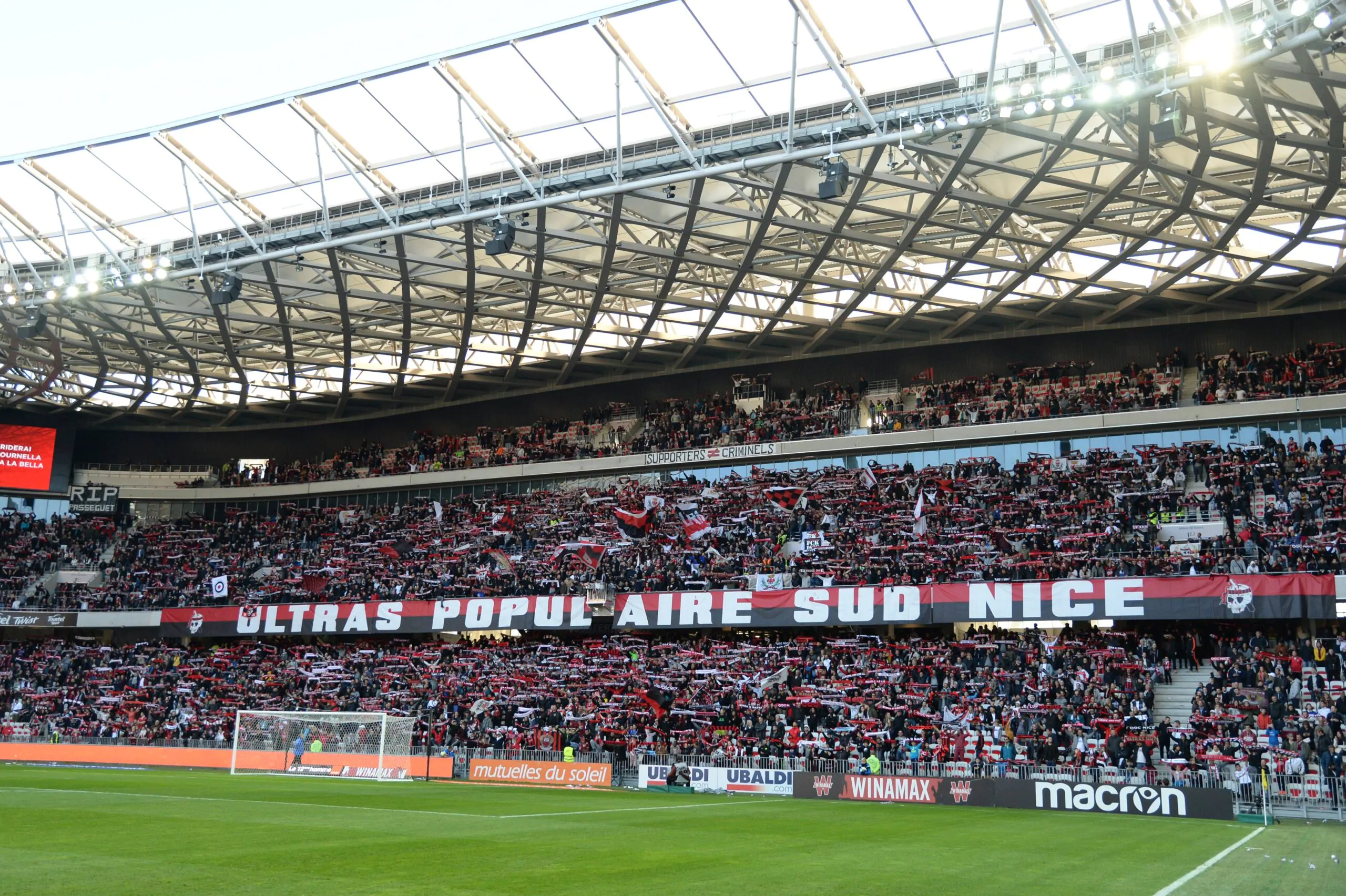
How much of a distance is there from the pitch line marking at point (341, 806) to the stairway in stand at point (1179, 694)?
13764 millimetres

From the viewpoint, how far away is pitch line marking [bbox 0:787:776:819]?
21.3m

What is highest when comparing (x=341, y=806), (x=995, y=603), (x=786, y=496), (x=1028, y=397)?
(x=1028, y=397)

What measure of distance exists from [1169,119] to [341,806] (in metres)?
22.5

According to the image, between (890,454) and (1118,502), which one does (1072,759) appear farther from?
(890,454)

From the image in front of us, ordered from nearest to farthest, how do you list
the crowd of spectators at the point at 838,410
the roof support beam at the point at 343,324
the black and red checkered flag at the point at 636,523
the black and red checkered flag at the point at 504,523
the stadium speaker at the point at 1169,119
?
the stadium speaker at the point at 1169,119, the roof support beam at the point at 343,324, the crowd of spectators at the point at 838,410, the black and red checkered flag at the point at 636,523, the black and red checkered flag at the point at 504,523

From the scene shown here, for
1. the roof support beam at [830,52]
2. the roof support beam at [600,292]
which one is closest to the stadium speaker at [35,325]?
the roof support beam at [600,292]

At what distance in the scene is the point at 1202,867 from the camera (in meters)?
16.1

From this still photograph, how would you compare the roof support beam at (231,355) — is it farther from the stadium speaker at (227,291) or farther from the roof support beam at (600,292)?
the roof support beam at (600,292)

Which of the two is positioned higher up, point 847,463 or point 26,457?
point 26,457

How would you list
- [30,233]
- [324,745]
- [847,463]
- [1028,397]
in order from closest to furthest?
[324,745], [30,233], [1028,397], [847,463]

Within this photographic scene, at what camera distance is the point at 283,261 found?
43.3 m

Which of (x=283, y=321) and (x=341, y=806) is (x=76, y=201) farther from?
(x=341, y=806)

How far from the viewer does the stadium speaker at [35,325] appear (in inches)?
1670

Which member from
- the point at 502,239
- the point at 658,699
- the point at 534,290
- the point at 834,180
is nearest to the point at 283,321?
the point at 534,290
